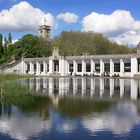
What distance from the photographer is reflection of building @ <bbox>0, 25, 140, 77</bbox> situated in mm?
71438

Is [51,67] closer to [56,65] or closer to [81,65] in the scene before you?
[56,65]

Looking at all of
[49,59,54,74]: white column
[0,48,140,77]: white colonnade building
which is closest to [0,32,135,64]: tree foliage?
[0,48,140,77]: white colonnade building

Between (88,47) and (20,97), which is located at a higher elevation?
(88,47)

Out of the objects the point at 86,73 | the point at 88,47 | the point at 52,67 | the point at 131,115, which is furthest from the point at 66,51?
the point at 131,115

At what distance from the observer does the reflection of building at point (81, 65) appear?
71.4 m

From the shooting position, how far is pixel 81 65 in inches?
3223

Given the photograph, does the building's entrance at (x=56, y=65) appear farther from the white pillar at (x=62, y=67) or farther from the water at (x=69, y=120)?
the water at (x=69, y=120)

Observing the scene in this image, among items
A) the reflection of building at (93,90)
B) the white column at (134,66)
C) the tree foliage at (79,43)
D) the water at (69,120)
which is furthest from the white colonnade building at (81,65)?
the water at (69,120)

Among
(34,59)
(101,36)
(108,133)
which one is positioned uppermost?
(101,36)

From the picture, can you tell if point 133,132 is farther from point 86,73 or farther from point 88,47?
point 88,47

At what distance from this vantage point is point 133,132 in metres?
14.2

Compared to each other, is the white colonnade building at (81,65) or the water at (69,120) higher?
the white colonnade building at (81,65)

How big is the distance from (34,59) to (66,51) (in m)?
12.0

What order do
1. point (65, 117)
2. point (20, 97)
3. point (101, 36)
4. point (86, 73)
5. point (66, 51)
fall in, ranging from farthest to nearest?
point (101, 36) → point (66, 51) → point (86, 73) → point (20, 97) → point (65, 117)
